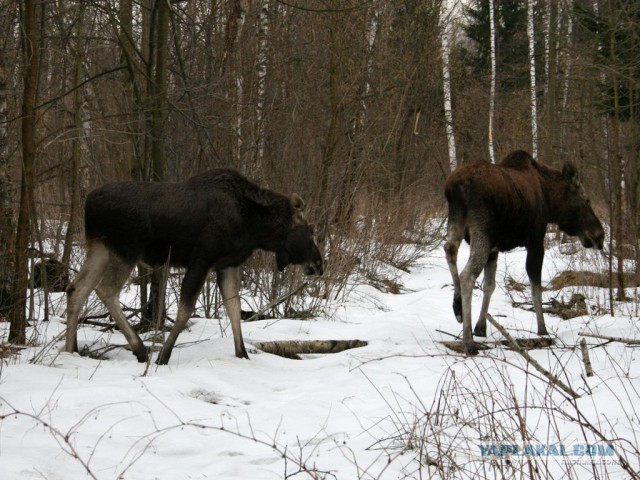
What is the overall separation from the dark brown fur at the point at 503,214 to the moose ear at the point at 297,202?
1683 mm

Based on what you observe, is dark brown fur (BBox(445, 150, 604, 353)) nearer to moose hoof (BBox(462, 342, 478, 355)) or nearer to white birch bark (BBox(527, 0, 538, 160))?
moose hoof (BBox(462, 342, 478, 355))

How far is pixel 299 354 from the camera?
7891 millimetres

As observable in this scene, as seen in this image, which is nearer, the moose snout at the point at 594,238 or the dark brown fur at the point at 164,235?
the dark brown fur at the point at 164,235

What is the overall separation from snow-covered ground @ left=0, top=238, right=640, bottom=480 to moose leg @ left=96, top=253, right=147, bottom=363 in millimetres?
150

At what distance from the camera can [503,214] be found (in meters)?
8.22

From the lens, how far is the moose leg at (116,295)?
7.07 meters

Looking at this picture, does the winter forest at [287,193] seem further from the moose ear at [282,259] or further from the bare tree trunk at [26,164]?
the moose ear at [282,259]

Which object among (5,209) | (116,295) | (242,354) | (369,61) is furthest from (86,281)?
(369,61)

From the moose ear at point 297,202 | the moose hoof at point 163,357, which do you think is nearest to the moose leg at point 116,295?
the moose hoof at point 163,357

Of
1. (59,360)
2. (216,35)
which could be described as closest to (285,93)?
(216,35)

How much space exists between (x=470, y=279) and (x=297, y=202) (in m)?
1.99

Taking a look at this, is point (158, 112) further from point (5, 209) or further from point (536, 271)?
point (536, 271)

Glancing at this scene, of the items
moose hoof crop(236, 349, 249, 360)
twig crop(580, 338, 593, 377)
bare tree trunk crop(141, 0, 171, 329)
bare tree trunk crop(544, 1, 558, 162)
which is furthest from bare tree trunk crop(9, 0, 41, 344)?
bare tree trunk crop(544, 1, 558, 162)

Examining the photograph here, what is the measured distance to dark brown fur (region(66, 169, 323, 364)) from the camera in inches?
278
